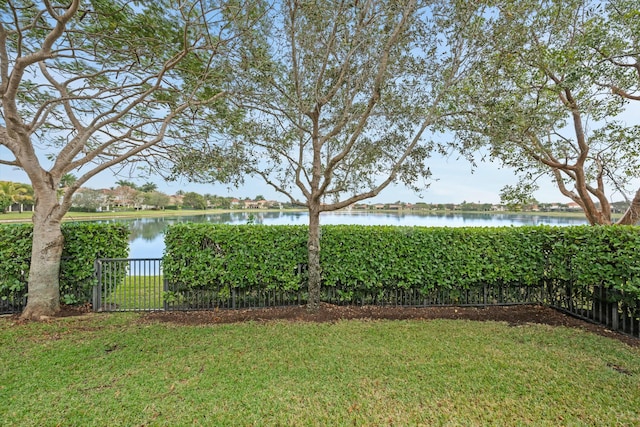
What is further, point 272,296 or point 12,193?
point 12,193

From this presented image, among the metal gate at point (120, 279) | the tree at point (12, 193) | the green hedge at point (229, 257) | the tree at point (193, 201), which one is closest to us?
the green hedge at point (229, 257)

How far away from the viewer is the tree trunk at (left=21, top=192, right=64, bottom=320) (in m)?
4.31

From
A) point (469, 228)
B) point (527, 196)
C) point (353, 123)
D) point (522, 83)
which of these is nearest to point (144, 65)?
point (353, 123)

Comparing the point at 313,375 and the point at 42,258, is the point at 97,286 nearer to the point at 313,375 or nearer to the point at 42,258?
the point at 42,258

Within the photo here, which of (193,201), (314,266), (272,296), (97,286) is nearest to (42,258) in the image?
(97,286)

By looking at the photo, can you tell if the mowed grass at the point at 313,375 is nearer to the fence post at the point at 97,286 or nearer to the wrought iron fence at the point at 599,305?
the wrought iron fence at the point at 599,305

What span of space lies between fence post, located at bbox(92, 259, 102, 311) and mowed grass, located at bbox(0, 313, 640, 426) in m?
0.84

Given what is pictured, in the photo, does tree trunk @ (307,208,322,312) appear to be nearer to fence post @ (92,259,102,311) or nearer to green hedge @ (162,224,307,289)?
green hedge @ (162,224,307,289)

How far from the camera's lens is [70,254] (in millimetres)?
4773

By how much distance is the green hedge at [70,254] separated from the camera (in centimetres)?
451

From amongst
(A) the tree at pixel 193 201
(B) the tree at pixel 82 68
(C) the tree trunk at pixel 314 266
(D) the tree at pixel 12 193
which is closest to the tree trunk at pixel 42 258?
(B) the tree at pixel 82 68

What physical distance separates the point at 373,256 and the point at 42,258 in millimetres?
5313

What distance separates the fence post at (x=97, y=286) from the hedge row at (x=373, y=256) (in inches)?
46.3

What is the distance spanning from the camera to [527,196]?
22.4ft
